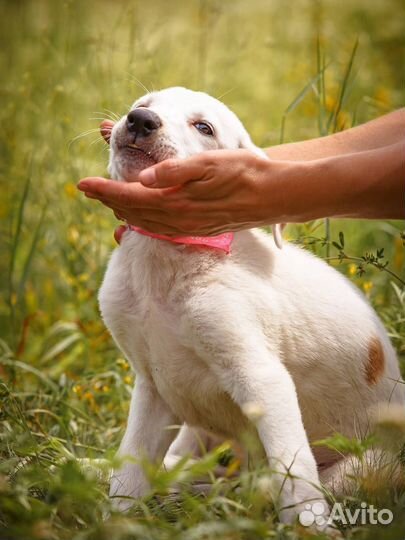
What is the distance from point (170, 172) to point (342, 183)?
0.54 m

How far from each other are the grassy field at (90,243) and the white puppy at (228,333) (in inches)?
6.6

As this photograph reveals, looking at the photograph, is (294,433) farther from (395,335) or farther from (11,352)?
(11,352)

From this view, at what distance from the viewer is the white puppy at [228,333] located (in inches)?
96.6

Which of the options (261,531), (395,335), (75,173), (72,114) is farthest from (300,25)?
(261,531)

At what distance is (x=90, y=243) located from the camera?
4.23 meters

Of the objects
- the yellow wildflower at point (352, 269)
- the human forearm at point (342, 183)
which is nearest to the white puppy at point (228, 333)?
the human forearm at point (342, 183)

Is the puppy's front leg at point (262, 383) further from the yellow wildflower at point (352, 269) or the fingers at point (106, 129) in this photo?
the yellow wildflower at point (352, 269)

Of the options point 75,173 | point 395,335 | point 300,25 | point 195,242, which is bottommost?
point 395,335

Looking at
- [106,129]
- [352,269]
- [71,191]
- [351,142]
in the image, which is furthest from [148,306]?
[71,191]

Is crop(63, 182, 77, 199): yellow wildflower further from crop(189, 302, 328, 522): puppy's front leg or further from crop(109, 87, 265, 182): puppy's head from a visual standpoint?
crop(189, 302, 328, 522): puppy's front leg

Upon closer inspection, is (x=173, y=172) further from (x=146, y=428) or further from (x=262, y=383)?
(x=146, y=428)

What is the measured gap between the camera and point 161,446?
9.21ft

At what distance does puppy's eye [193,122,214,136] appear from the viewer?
8.85 feet

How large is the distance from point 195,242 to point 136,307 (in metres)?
0.30
